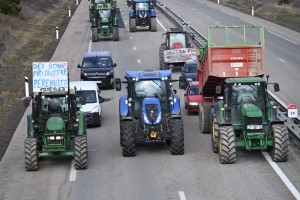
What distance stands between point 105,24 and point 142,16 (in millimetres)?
5577

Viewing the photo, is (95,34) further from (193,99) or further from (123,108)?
(123,108)

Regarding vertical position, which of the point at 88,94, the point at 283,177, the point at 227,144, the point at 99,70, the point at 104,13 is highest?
the point at 104,13

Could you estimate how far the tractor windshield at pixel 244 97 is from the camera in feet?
76.8

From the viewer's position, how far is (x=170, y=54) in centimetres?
4231

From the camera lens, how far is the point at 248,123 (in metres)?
22.7

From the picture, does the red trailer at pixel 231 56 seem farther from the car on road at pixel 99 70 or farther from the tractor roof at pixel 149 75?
the car on road at pixel 99 70

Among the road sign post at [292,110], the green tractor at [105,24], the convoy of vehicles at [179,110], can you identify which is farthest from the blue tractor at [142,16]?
the road sign post at [292,110]

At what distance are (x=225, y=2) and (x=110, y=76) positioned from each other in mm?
55823

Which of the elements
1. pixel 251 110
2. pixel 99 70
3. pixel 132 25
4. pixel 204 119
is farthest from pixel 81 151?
pixel 132 25

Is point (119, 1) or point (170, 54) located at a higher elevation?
point (119, 1)

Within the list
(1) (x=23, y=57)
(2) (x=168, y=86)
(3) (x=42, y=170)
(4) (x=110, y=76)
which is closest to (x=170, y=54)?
(4) (x=110, y=76)

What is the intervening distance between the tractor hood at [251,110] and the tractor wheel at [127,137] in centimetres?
354

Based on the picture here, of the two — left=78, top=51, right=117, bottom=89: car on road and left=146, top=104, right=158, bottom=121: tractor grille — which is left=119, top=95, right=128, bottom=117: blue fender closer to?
left=146, top=104, right=158, bottom=121: tractor grille

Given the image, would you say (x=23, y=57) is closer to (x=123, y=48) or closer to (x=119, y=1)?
(x=123, y=48)
